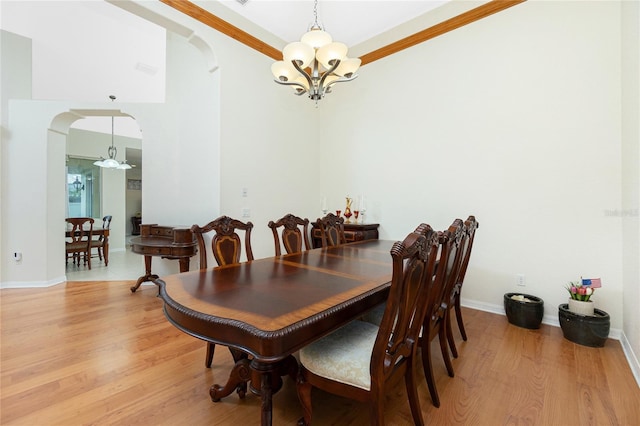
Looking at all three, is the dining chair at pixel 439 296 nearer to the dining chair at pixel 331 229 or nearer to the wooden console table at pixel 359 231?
the dining chair at pixel 331 229

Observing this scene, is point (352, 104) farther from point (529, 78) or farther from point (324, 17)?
point (529, 78)

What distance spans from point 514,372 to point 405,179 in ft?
7.55

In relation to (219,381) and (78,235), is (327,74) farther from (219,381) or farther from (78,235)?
(78,235)

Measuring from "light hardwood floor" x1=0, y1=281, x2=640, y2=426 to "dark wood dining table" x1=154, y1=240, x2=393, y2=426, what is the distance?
31 cm

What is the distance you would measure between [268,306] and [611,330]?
10.1 feet

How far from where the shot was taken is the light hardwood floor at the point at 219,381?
1447mm

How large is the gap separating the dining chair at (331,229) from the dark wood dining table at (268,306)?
1052mm

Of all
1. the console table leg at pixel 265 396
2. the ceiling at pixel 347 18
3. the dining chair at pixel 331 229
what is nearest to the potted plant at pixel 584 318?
the dining chair at pixel 331 229

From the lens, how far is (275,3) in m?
3.21

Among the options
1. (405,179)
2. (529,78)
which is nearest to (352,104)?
(405,179)

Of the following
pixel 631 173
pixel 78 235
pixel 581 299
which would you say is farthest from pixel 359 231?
pixel 78 235

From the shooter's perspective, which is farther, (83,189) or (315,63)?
(83,189)

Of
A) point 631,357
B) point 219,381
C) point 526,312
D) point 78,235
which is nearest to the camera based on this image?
point 219,381

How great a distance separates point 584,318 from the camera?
7.20 feet
